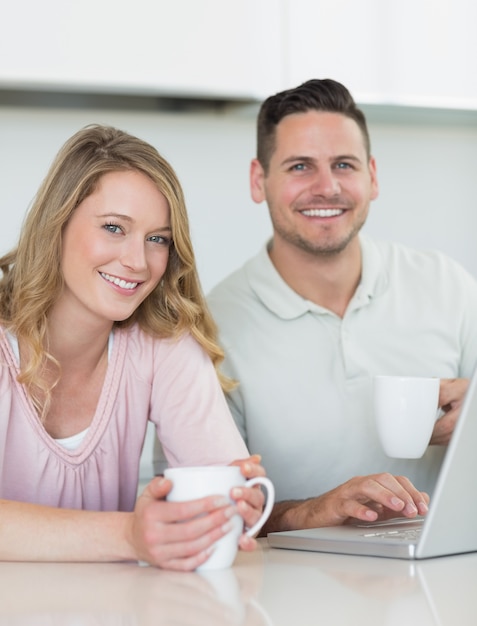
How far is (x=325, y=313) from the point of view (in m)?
2.05

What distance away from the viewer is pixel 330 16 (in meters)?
2.55

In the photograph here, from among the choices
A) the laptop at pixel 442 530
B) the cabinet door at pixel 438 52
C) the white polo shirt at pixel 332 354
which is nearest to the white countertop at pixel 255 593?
the laptop at pixel 442 530

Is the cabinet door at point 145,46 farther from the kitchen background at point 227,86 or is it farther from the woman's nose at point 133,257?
the woman's nose at point 133,257

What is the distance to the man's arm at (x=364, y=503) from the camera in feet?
4.32

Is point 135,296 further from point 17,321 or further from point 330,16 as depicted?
point 330,16

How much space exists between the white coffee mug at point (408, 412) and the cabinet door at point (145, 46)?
1.25m

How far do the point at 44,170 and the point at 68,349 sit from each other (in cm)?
107

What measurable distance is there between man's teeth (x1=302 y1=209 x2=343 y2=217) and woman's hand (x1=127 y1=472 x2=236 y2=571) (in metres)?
1.09

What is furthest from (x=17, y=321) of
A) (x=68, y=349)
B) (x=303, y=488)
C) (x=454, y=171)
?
(x=454, y=171)

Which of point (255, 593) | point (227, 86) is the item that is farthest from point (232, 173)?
point (255, 593)

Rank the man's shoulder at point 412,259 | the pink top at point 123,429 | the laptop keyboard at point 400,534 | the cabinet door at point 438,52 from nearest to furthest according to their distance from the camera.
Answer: the laptop keyboard at point 400,534 < the pink top at point 123,429 < the man's shoulder at point 412,259 < the cabinet door at point 438,52

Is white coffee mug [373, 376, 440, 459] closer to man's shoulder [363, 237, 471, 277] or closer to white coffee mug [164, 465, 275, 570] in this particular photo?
white coffee mug [164, 465, 275, 570]

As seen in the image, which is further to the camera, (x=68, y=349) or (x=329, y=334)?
(x=329, y=334)

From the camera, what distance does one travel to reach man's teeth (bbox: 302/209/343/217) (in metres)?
2.11
